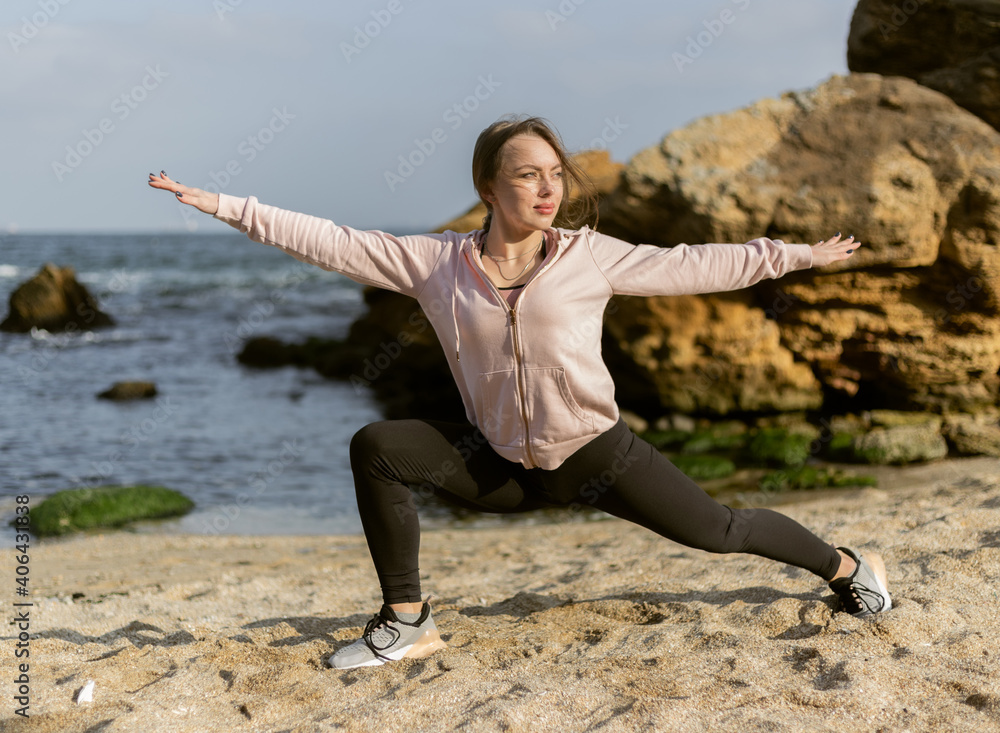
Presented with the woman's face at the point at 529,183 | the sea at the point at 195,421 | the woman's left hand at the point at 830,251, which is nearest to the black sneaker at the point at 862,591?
the woman's left hand at the point at 830,251

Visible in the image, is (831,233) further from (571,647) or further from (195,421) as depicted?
(195,421)

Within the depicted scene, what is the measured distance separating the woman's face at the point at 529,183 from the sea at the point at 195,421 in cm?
553

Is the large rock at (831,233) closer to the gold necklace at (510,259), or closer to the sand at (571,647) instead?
the sand at (571,647)

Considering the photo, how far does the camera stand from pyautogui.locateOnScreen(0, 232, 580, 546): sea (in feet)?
29.3

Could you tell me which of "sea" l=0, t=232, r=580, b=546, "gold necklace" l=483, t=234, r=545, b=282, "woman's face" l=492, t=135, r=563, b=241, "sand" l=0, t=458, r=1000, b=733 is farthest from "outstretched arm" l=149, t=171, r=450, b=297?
"sea" l=0, t=232, r=580, b=546

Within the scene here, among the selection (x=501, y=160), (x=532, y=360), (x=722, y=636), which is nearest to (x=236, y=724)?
(x=532, y=360)

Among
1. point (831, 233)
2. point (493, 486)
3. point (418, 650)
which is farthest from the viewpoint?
point (831, 233)

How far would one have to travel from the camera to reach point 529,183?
313cm

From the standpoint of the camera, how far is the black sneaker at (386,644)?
3.32 metres

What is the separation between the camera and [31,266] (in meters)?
46.6

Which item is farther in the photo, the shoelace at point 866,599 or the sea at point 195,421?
the sea at point 195,421

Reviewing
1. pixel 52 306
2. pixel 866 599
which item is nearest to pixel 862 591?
pixel 866 599

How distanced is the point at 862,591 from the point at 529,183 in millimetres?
2159

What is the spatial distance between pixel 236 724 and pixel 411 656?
2.32ft
